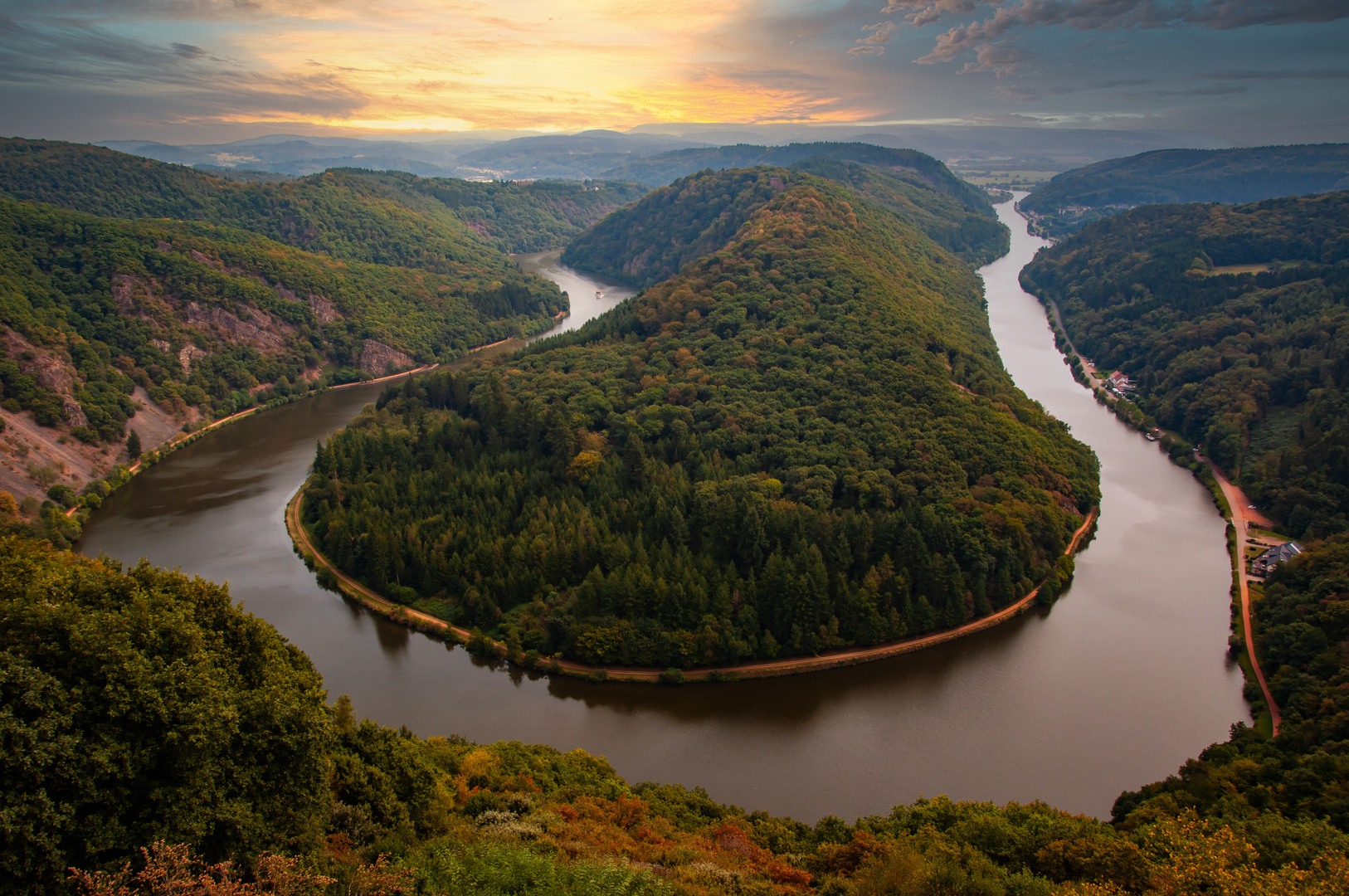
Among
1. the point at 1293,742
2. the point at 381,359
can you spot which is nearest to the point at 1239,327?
the point at 1293,742

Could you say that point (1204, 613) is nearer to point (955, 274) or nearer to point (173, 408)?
point (955, 274)

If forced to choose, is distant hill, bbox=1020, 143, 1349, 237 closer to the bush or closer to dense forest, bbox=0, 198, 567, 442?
dense forest, bbox=0, 198, 567, 442

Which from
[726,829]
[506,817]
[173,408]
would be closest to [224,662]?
[506,817]

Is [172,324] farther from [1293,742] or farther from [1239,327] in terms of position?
[1239,327]

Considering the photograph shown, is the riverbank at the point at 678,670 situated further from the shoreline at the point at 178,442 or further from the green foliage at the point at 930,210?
the green foliage at the point at 930,210

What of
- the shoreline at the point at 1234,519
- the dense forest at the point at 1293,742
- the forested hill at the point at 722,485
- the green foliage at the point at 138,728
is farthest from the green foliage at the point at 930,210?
the green foliage at the point at 138,728
